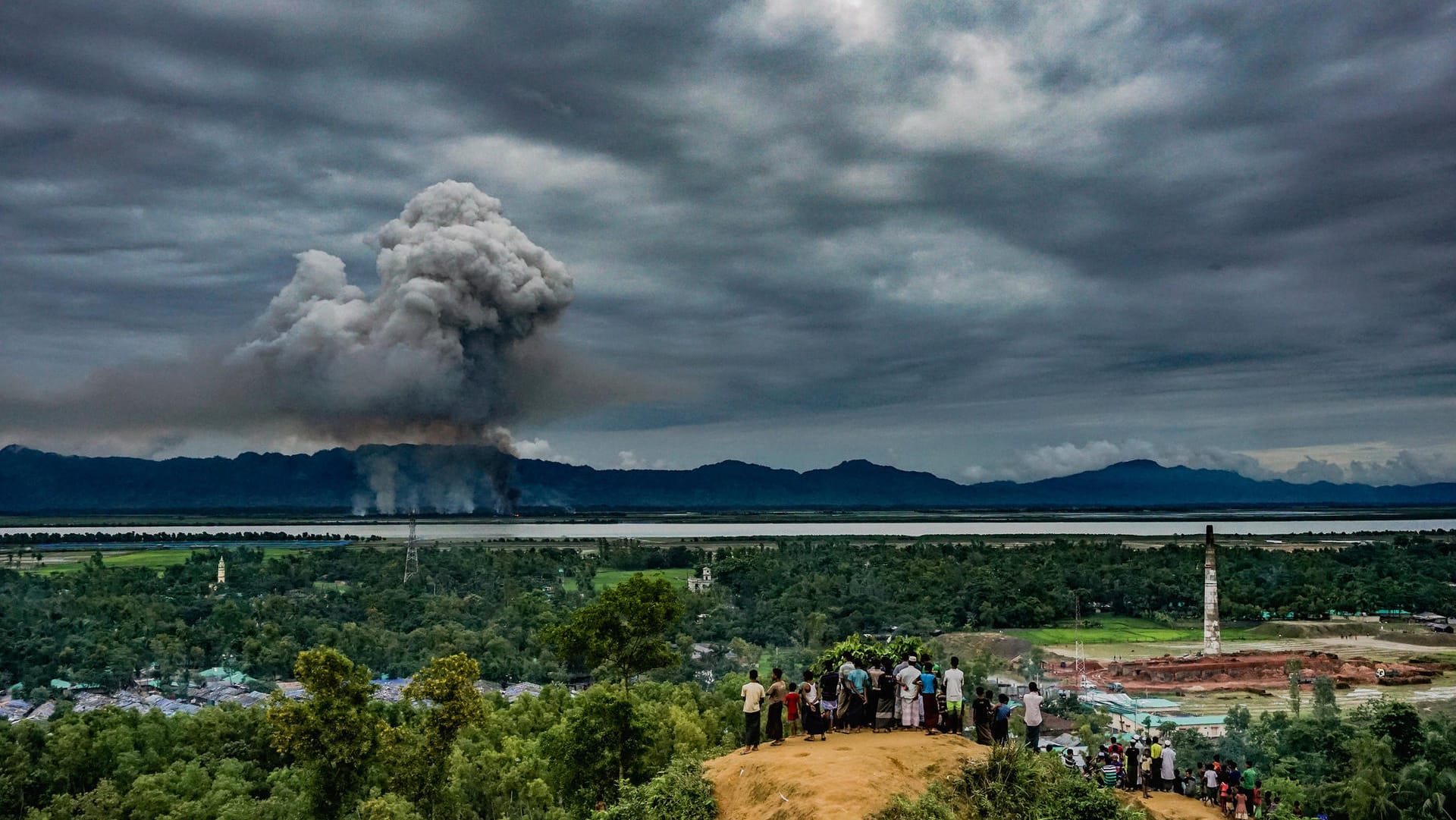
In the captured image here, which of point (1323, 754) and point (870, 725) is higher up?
point (870, 725)

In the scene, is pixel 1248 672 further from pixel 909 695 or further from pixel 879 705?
pixel 909 695

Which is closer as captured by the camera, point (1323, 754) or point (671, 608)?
point (671, 608)

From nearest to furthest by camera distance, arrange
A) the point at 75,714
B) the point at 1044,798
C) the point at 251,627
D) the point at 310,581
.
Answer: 1. the point at 1044,798
2. the point at 75,714
3. the point at 251,627
4. the point at 310,581

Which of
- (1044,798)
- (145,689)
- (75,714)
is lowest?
(145,689)

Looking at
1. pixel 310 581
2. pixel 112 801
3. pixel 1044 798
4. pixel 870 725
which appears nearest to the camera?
pixel 1044 798

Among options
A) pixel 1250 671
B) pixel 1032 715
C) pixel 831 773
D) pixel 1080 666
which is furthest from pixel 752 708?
pixel 1250 671

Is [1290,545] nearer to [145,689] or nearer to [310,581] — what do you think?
[310,581]

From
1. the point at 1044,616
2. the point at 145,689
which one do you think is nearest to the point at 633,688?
the point at 145,689

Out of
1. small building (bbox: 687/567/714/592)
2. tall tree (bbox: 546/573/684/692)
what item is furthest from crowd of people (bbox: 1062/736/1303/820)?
small building (bbox: 687/567/714/592)

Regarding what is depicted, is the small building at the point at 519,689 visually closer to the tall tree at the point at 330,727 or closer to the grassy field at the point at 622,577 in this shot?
the tall tree at the point at 330,727
